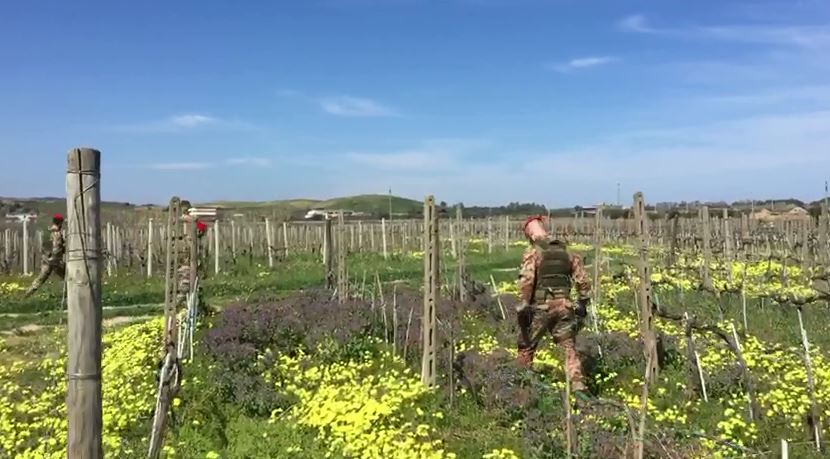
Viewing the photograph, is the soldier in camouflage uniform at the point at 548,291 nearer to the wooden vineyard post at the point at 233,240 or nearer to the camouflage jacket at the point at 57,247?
the camouflage jacket at the point at 57,247

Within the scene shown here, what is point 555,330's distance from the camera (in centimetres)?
870

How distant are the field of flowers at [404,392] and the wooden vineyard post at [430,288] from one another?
245 millimetres

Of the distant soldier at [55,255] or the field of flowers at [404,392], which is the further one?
the distant soldier at [55,255]

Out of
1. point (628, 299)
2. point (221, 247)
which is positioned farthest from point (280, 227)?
point (628, 299)

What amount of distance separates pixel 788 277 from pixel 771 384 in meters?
10.8

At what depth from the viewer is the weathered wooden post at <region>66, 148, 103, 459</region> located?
13.6 ft

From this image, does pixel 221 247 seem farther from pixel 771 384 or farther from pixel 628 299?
pixel 771 384

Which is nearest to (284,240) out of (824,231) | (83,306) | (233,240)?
(233,240)

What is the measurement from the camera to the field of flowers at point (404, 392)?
22.4 ft

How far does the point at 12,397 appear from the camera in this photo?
375 inches

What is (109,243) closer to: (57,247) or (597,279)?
(57,247)

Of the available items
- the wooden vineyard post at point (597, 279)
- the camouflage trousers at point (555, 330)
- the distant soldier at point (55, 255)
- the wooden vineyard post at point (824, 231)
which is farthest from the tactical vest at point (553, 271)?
the distant soldier at point (55, 255)

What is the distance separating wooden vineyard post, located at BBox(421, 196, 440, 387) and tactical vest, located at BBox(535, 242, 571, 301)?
124 cm

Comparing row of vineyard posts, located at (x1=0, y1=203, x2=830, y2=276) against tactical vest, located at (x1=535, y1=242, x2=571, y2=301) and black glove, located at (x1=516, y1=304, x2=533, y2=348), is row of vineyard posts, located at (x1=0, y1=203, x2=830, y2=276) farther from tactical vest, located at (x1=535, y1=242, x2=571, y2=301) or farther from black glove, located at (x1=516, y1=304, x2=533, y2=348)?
tactical vest, located at (x1=535, y1=242, x2=571, y2=301)
